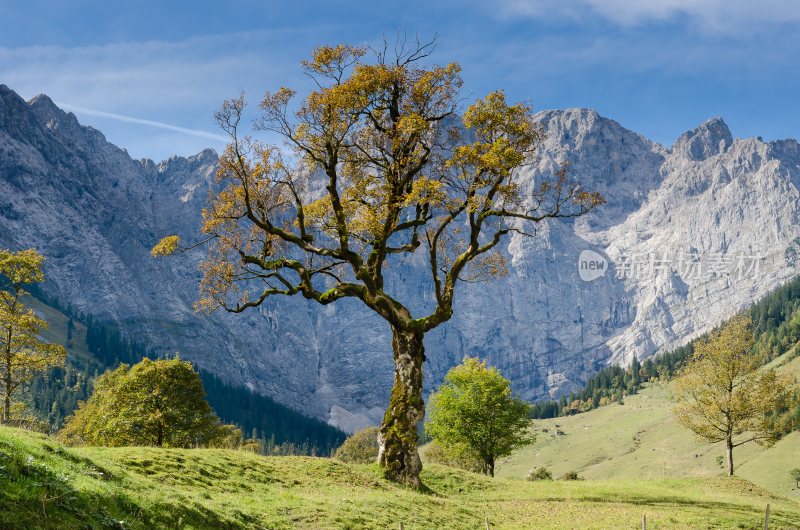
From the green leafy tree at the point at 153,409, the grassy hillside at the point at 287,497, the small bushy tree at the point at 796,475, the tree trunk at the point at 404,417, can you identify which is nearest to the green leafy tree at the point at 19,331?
the green leafy tree at the point at 153,409

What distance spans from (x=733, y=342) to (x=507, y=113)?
36.8 m

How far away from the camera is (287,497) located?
80.5ft

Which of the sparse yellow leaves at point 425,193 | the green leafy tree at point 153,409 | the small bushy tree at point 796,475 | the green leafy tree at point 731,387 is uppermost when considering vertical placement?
the sparse yellow leaves at point 425,193

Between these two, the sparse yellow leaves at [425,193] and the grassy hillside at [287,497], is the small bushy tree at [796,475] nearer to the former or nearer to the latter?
the grassy hillside at [287,497]

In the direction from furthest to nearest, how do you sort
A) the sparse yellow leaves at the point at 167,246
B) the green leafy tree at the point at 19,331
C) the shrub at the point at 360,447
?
1. the shrub at the point at 360,447
2. the green leafy tree at the point at 19,331
3. the sparse yellow leaves at the point at 167,246

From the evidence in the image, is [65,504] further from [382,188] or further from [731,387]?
[731,387]

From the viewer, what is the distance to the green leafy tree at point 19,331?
145 ft

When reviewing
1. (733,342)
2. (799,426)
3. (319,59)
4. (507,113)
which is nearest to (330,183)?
(319,59)

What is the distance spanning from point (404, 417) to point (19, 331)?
30743 mm

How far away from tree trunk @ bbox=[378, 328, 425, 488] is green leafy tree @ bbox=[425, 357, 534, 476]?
40202mm

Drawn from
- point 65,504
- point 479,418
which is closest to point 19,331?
point 65,504

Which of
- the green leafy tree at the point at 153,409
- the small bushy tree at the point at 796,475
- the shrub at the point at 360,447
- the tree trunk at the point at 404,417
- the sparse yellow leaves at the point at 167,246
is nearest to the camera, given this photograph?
the tree trunk at the point at 404,417

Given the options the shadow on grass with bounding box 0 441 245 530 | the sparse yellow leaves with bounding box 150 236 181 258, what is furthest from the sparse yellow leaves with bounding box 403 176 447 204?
the shadow on grass with bounding box 0 441 245 530

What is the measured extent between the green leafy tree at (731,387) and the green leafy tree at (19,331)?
53.6 metres
